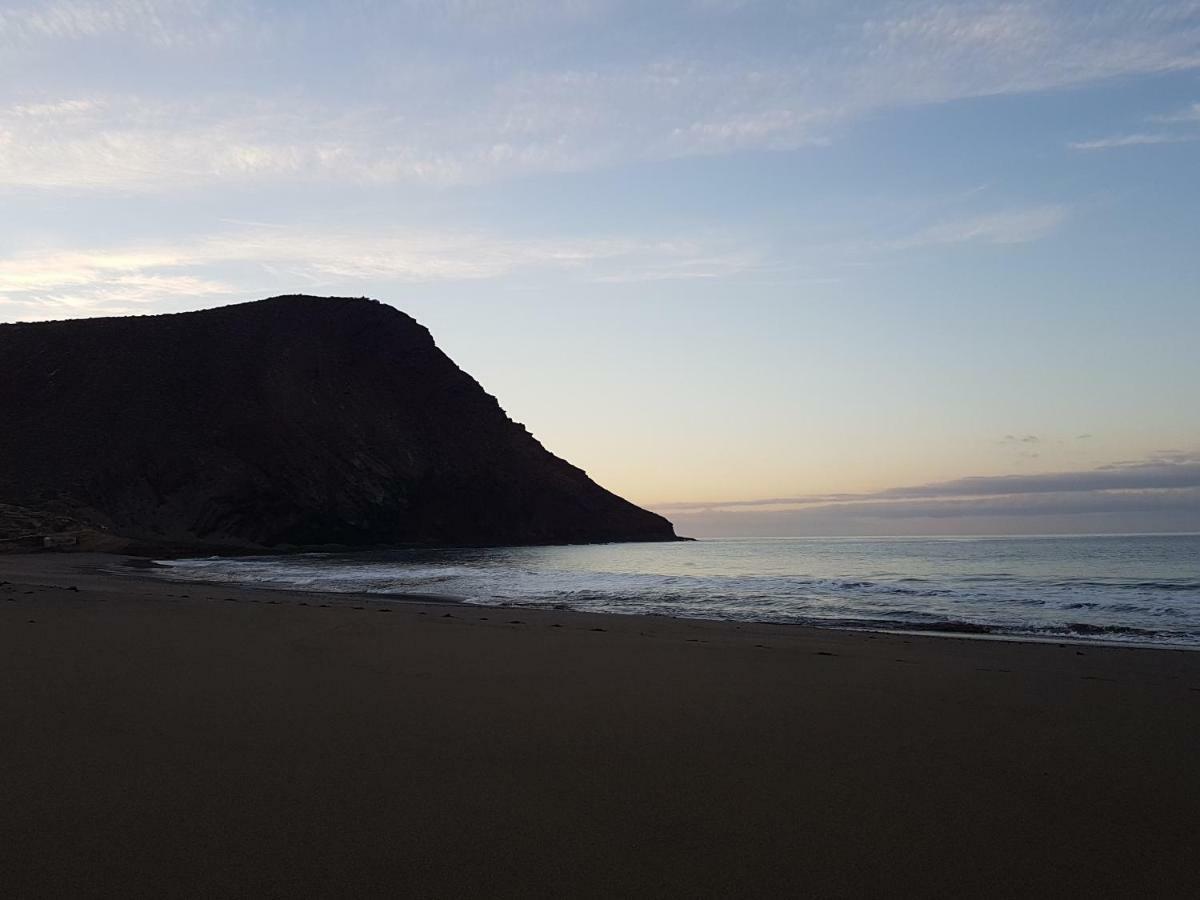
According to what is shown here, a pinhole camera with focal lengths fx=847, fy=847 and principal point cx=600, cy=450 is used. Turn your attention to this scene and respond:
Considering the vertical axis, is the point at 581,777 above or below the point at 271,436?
below

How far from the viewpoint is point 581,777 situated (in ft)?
10.2

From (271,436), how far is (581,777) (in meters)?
72.7

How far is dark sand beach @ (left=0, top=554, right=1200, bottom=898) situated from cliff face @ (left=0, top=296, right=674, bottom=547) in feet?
175

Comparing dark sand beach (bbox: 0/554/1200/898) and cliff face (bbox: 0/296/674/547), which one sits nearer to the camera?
dark sand beach (bbox: 0/554/1200/898)

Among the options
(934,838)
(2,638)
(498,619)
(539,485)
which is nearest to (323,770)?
(934,838)

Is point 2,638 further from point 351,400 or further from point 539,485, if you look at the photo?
point 539,485

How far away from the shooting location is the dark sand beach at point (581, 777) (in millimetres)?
2270

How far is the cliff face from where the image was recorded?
61688 mm

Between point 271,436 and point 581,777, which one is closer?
point 581,777

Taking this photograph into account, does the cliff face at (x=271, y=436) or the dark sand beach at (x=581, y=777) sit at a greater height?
the cliff face at (x=271, y=436)

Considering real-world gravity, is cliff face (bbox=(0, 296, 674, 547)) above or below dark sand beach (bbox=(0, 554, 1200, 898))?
above

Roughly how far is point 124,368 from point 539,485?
137 ft

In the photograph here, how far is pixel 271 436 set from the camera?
70438 mm

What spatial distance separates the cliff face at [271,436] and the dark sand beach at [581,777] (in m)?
53.4
